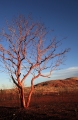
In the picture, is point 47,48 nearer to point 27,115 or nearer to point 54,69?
point 54,69

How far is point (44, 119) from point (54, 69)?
561 centimetres

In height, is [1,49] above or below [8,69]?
above

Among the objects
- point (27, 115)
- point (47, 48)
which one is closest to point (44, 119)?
point (27, 115)

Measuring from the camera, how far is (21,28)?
16.0 m

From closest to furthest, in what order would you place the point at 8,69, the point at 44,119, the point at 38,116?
the point at 44,119, the point at 38,116, the point at 8,69

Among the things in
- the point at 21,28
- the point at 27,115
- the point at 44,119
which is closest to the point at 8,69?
Answer: the point at 21,28

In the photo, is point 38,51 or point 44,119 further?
point 38,51

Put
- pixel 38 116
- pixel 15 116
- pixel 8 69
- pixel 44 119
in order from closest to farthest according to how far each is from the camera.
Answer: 1. pixel 44 119
2. pixel 38 116
3. pixel 15 116
4. pixel 8 69

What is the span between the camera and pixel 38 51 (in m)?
15.9

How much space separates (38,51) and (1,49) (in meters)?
2.75

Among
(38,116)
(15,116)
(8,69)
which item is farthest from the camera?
(8,69)

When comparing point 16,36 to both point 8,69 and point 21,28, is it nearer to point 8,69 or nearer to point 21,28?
point 21,28

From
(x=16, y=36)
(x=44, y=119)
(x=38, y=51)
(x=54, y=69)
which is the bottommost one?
(x=44, y=119)

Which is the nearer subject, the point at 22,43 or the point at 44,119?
the point at 44,119
